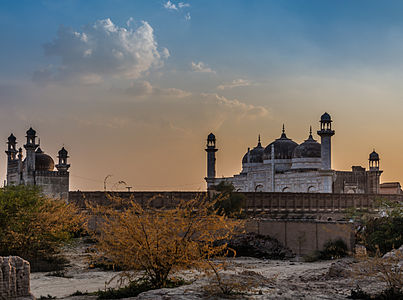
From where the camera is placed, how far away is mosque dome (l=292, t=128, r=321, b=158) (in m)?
49.6

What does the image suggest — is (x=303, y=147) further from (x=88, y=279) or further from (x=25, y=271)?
(x=25, y=271)

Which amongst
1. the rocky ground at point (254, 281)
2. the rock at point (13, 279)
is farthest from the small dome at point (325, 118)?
the rock at point (13, 279)

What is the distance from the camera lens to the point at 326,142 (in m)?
47.4

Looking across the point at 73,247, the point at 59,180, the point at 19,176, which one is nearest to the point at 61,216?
the point at 73,247

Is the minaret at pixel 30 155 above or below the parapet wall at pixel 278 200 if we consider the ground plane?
above

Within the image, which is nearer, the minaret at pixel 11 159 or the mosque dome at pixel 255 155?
the minaret at pixel 11 159

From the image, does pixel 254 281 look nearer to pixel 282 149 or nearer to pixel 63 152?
pixel 63 152

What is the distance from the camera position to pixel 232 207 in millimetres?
28562

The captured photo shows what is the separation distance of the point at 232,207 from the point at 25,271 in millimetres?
18768

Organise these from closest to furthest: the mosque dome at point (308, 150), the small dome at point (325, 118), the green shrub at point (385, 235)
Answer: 1. the green shrub at point (385, 235)
2. the small dome at point (325, 118)
3. the mosque dome at point (308, 150)

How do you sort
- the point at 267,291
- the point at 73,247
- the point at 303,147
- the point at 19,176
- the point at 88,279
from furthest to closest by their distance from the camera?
1. the point at 303,147
2. the point at 19,176
3. the point at 73,247
4. the point at 88,279
5. the point at 267,291

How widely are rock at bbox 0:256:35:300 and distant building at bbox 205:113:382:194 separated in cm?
3872

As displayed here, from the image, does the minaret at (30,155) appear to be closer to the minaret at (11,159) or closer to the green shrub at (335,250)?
the minaret at (11,159)

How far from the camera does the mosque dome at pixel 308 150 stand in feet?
163
